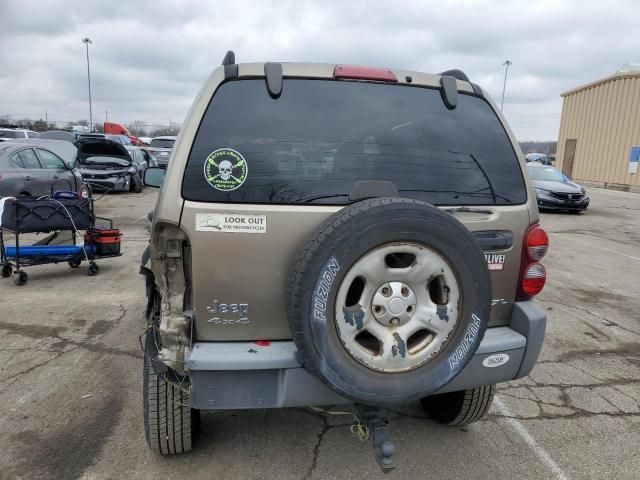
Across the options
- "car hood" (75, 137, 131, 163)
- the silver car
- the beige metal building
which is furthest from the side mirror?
the beige metal building

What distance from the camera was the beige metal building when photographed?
81.1ft

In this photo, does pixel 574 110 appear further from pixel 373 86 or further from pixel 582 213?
pixel 373 86

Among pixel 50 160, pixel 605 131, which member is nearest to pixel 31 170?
pixel 50 160

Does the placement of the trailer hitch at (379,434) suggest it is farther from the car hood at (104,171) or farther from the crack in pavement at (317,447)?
the car hood at (104,171)

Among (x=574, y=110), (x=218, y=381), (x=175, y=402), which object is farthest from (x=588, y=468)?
(x=574, y=110)

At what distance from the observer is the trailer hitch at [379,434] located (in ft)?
7.20

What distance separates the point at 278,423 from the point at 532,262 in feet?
5.92

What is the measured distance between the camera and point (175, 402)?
100 inches

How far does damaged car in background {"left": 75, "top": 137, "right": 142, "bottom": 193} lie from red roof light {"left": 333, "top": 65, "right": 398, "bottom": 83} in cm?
1463

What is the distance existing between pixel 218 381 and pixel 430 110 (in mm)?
1740

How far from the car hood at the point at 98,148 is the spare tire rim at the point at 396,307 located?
1597 cm

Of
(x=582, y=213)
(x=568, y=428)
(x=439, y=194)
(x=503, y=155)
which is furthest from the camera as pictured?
(x=582, y=213)

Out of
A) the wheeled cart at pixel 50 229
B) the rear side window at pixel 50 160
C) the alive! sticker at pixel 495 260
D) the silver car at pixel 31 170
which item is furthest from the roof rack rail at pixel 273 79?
the rear side window at pixel 50 160

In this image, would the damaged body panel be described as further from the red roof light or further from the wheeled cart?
the wheeled cart
